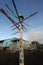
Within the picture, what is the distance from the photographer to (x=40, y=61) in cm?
1939

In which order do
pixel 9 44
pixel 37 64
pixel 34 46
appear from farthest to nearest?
pixel 9 44 < pixel 34 46 < pixel 37 64

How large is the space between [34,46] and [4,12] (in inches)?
817

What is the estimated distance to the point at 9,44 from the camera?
39.0 metres

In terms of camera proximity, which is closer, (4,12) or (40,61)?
(4,12)

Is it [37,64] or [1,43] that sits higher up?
[1,43]

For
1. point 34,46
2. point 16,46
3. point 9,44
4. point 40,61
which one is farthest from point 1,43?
point 40,61

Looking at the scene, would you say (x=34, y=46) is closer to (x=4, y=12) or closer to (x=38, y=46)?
(x=38, y=46)

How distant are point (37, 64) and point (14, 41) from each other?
20008 millimetres

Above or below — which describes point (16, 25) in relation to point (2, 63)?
above

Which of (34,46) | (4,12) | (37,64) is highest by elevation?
(4,12)

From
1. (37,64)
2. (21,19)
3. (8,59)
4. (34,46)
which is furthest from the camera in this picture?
(34,46)

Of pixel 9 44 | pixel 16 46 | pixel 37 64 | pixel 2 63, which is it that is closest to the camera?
pixel 37 64

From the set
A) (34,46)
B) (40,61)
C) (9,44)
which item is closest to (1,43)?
(9,44)

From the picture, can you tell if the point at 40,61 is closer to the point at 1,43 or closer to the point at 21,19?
the point at 21,19
